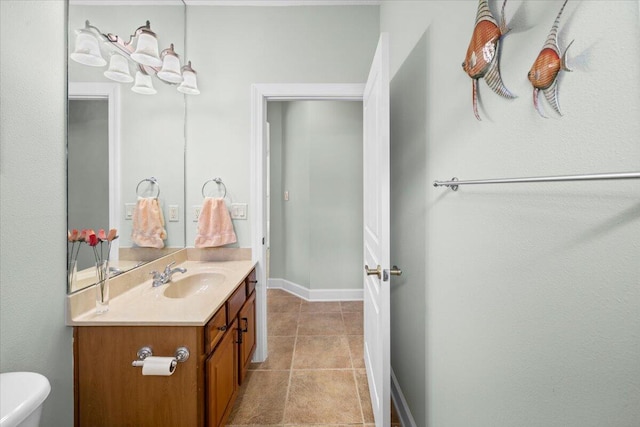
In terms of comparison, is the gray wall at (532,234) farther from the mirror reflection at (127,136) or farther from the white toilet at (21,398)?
the mirror reflection at (127,136)

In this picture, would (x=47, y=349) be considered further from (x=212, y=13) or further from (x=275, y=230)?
(x=275, y=230)

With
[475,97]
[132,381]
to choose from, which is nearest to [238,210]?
[132,381]

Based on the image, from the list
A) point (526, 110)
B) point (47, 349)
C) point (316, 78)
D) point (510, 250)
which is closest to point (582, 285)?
point (510, 250)

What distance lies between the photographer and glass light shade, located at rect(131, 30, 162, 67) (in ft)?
5.65

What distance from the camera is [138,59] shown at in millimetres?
1729

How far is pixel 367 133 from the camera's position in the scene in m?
1.93

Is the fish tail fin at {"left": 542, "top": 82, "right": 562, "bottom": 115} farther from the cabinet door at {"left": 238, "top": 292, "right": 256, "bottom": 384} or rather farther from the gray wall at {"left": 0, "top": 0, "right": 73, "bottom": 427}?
the cabinet door at {"left": 238, "top": 292, "right": 256, "bottom": 384}

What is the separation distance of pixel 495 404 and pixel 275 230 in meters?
3.48

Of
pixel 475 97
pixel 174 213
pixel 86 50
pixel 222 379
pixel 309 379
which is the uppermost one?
pixel 86 50

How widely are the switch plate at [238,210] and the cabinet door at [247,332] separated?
0.61 metres

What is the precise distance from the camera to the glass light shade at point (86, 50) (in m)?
1.29

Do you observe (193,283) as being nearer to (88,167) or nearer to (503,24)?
(88,167)

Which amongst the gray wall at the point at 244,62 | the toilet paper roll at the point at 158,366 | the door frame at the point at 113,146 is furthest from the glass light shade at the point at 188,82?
the toilet paper roll at the point at 158,366

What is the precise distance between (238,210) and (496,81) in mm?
1926
